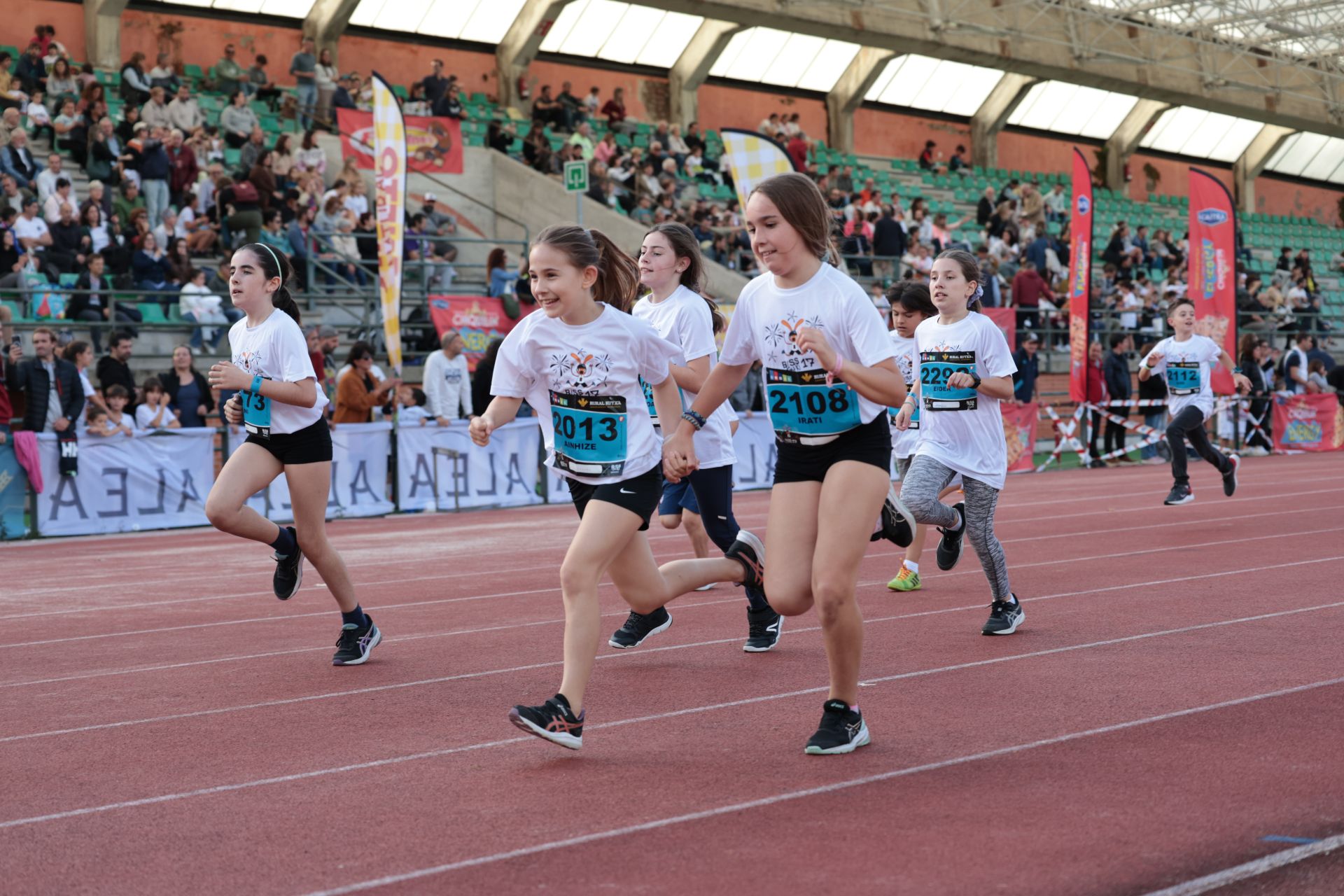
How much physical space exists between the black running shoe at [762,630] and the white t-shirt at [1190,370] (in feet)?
28.0

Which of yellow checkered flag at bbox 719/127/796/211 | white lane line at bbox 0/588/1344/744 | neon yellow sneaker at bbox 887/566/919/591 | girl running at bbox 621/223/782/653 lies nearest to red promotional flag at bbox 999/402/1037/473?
yellow checkered flag at bbox 719/127/796/211

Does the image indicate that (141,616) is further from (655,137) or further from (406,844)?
(655,137)

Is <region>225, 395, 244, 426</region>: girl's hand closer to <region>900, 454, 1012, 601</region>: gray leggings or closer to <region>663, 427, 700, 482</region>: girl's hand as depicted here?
<region>663, 427, 700, 482</region>: girl's hand

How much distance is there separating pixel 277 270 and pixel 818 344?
368 cm

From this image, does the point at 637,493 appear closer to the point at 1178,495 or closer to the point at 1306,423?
the point at 1178,495

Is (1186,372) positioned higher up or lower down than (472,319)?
lower down

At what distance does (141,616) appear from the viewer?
9906mm

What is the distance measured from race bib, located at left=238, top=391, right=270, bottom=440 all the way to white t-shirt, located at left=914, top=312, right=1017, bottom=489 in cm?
373

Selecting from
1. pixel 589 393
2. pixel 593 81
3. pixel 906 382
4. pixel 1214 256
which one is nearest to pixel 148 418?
pixel 906 382

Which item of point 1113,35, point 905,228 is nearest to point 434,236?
point 905,228

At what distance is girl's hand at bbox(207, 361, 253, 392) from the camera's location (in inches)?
277

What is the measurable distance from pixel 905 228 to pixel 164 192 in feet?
52.5

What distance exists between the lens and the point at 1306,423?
1089 inches

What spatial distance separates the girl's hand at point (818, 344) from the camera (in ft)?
16.5
